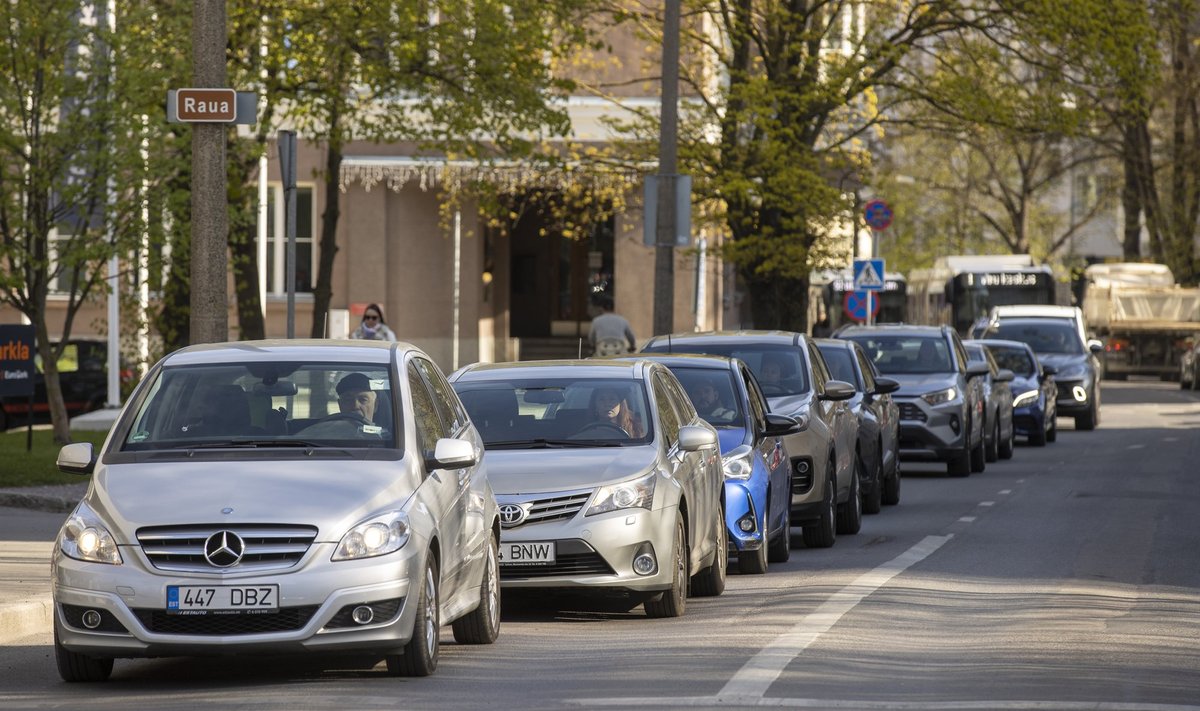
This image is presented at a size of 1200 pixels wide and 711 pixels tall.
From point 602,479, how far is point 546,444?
740 mm

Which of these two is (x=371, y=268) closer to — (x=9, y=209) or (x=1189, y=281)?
(x=9, y=209)

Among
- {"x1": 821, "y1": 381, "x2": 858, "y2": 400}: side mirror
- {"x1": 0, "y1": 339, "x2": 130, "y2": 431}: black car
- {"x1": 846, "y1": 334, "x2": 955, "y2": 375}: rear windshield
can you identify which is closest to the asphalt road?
{"x1": 821, "y1": 381, "x2": 858, "y2": 400}: side mirror

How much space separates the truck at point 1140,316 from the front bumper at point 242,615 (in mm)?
51331

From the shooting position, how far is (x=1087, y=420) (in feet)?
116

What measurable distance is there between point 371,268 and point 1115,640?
35.2 metres

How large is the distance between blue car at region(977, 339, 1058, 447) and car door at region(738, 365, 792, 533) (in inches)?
650

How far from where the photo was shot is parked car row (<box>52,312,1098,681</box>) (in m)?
8.75

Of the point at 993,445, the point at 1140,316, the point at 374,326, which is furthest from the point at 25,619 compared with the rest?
the point at 1140,316

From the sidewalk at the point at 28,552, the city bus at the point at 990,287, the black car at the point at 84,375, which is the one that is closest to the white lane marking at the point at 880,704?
the sidewalk at the point at 28,552

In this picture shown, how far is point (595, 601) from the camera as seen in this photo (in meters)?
12.7

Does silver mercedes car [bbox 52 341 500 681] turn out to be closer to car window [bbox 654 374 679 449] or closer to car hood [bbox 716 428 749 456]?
car window [bbox 654 374 679 449]

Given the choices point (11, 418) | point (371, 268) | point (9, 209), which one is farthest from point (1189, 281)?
point (9, 209)

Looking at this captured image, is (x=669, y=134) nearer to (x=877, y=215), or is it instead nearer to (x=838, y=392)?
(x=838, y=392)

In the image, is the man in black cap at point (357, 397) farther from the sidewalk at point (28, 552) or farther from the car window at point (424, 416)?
the sidewalk at point (28, 552)
